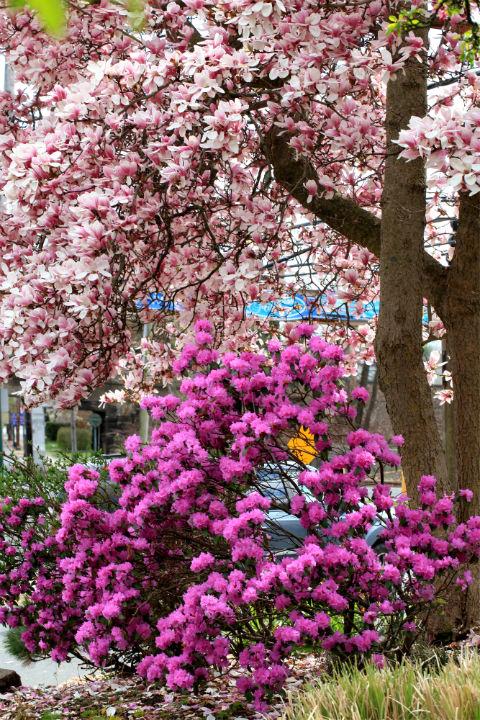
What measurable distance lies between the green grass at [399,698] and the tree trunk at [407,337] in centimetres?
253

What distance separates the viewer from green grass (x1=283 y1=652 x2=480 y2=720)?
3.15 meters

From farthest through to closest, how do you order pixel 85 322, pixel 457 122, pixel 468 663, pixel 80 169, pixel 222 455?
1. pixel 85 322
2. pixel 80 169
3. pixel 222 455
4. pixel 457 122
5. pixel 468 663

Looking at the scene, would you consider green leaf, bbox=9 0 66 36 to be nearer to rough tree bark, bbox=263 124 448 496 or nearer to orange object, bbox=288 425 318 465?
orange object, bbox=288 425 318 465

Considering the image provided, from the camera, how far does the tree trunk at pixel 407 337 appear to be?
5938 millimetres

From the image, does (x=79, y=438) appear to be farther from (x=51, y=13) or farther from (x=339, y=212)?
(x=51, y=13)

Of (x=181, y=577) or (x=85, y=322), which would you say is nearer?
(x=181, y=577)

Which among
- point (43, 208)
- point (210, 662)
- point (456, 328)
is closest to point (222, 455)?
point (210, 662)

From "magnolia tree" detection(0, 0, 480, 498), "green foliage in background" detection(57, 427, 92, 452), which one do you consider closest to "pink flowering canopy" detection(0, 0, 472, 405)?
"magnolia tree" detection(0, 0, 480, 498)

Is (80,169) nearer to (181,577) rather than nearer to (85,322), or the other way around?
(85,322)

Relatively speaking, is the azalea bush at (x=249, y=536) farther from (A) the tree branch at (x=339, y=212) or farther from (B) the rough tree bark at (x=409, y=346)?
(A) the tree branch at (x=339, y=212)

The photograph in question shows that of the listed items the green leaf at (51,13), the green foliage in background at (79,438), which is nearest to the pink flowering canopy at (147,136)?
the green leaf at (51,13)

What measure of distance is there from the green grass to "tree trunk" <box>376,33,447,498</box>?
2.53m

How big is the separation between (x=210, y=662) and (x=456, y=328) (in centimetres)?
312

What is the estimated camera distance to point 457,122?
3898 mm
